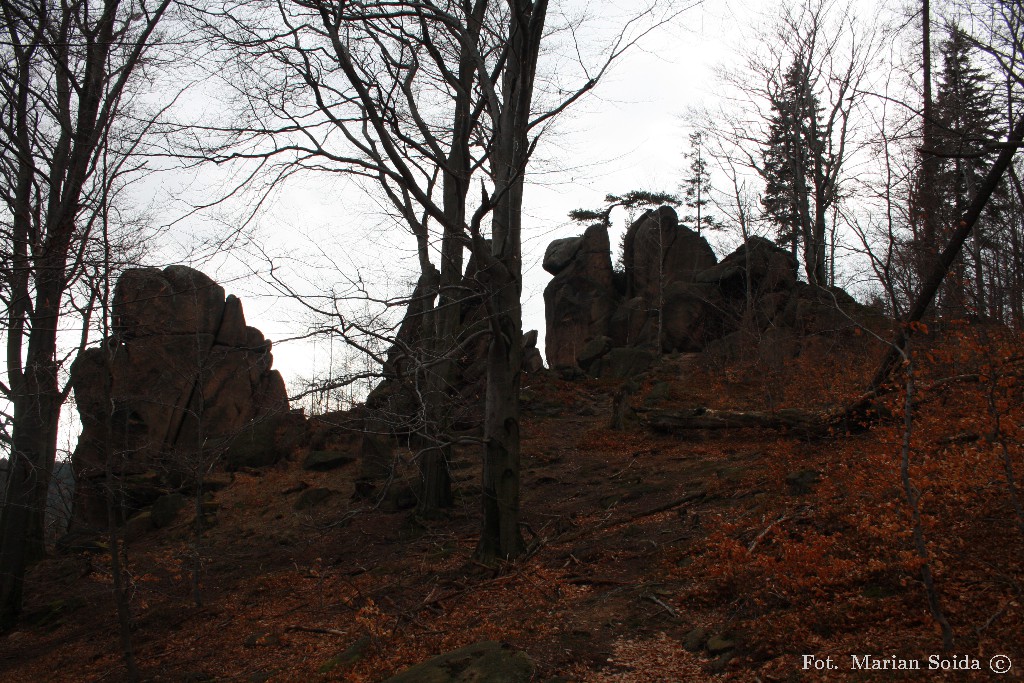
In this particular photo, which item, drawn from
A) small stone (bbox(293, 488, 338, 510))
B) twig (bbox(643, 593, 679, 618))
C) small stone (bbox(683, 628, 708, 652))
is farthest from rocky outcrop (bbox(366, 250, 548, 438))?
small stone (bbox(683, 628, 708, 652))

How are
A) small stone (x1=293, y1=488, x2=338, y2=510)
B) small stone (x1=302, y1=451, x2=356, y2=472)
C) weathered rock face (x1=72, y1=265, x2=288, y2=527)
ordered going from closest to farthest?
small stone (x1=293, y1=488, x2=338, y2=510), small stone (x1=302, y1=451, x2=356, y2=472), weathered rock face (x1=72, y1=265, x2=288, y2=527)

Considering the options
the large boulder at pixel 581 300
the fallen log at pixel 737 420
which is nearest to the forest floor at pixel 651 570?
the fallen log at pixel 737 420

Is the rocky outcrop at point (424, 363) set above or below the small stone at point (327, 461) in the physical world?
above

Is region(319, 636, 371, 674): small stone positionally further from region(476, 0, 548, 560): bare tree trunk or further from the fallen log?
the fallen log

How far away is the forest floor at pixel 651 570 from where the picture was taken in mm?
5000

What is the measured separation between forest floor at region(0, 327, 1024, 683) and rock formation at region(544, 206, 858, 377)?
799 cm

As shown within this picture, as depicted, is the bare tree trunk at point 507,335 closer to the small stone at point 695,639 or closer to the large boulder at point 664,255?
the small stone at point 695,639

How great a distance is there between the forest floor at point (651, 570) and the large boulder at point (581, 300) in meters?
13.8

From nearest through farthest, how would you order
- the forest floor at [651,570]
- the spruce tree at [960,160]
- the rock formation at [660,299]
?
the forest floor at [651,570] → the spruce tree at [960,160] → the rock formation at [660,299]

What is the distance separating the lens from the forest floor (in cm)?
500

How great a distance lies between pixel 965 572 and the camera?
519 cm

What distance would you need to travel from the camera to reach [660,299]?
1005 inches

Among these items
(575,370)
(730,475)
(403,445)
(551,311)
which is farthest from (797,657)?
(551,311)

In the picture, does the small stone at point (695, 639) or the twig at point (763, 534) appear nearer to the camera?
the small stone at point (695, 639)
